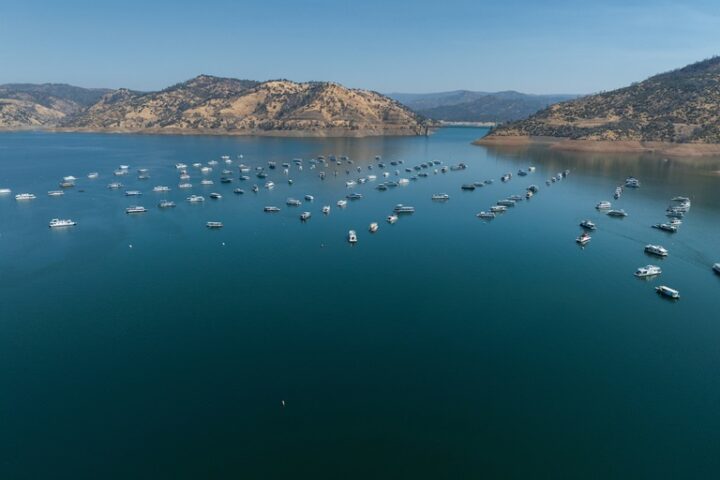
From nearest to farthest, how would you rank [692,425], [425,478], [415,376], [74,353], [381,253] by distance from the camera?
1. [425,478]
2. [692,425]
3. [415,376]
4. [74,353]
5. [381,253]

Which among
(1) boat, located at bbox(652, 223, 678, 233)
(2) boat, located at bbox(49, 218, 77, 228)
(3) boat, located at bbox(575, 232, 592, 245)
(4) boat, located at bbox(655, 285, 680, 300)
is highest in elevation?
(1) boat, located at bbox(652, 223, 678, 233)

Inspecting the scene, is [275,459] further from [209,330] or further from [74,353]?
[74,353]

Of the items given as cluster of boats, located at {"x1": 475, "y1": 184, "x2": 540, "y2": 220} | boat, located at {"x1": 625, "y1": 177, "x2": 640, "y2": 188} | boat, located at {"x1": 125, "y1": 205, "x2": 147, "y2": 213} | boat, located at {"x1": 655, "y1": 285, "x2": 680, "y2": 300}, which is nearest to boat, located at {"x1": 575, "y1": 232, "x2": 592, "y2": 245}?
boat, located at {"x1": 655, "y1": 285, "x2": 680, "y2": 300}

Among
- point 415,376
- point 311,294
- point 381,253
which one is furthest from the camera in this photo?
point 381,253

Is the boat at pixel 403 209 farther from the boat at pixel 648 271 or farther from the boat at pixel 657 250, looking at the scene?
the boat at pixel 648 271

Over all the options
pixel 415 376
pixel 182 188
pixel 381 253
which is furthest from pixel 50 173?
pixel 415 376

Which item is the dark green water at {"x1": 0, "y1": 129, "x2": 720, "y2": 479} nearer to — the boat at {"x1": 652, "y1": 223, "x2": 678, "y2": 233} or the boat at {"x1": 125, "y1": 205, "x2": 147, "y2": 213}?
the boat at {"x1": 652, "y1": 223, "x2": 678, "y2": 233}

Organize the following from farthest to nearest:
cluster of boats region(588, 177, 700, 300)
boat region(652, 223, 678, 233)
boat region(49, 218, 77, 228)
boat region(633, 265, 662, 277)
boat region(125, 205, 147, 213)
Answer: boat region(125, 205, 147, 213) → boat region(49, 218, 77, 228) → boat region(652, 223, 678, 233) → boat region(633, 265, 662, 277) → cluster of boats region(588, 177, 700, 300)

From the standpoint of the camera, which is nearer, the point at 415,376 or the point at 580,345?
the point at 415,376
